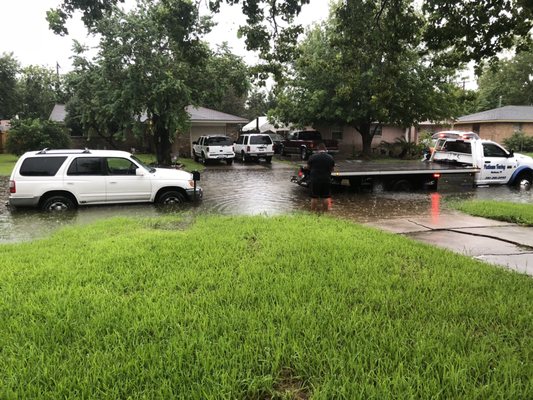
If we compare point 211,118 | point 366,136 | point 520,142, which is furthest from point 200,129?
point 520,142

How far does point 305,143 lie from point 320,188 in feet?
62.8

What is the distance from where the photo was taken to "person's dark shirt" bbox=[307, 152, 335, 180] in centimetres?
1062

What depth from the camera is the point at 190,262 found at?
5586mm

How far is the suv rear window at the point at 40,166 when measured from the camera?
35.6ft

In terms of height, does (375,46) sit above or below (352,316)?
above

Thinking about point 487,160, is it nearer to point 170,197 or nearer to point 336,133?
point 170,197

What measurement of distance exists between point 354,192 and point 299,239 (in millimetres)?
8777

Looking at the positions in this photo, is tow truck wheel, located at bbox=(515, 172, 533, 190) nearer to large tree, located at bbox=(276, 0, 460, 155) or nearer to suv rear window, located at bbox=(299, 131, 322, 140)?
large tree, located at bbox=(276, 0, 460, 155)

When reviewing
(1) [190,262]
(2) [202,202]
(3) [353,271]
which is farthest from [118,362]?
(2) [202,202]

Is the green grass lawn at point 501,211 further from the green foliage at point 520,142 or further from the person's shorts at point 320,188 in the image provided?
the green foliage at point 520,142

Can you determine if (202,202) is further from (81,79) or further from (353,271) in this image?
(81,79)

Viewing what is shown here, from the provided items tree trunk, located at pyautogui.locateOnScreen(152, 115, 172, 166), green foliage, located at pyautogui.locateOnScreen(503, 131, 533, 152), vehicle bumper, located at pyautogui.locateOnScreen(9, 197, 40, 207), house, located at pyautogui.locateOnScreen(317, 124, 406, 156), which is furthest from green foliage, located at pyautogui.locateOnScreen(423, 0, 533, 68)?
green foliage, located at pyautogui.locateOnScreen(503, 131, 533, 152)

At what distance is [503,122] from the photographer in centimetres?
3709

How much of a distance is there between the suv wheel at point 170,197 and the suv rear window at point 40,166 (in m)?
2.77
